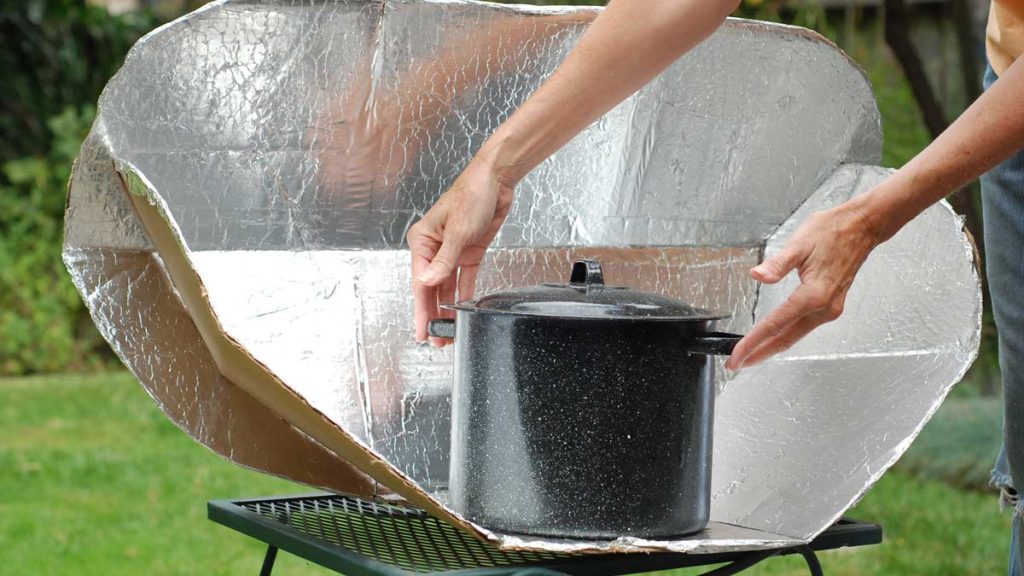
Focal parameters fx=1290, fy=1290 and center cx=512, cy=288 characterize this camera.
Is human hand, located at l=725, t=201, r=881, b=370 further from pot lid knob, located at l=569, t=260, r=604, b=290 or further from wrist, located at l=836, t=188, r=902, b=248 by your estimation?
pot lid knob, located at l=569, t=260, r=604, b=290

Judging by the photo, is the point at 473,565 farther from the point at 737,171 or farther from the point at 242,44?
the point at 737,171

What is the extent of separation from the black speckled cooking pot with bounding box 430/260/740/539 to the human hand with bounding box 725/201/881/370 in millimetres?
39

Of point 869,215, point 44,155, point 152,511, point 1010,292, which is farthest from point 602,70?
point 44,155

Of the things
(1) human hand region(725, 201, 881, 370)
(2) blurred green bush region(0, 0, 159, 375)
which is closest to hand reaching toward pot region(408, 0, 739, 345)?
(1) human hand region(725, 201, 881, 370)

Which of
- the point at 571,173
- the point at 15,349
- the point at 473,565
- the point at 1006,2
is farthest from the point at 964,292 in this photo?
the point at 15,349

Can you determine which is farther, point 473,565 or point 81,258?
point 81,258

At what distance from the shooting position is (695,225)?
6.12 feet

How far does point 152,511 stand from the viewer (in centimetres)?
358

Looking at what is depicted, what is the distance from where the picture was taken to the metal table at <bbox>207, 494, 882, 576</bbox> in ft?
4.07

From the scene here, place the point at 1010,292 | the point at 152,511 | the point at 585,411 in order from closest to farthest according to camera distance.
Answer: the point at 585,411, the point at 1010,292, the point at 152,511

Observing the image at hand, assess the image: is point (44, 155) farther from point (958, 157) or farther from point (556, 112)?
point (958, 157)

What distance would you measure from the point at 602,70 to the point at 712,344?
1.18 feet

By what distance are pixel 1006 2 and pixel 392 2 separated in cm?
75

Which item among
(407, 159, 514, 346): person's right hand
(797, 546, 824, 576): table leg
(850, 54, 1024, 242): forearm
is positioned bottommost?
(797, 546, 824, 576): table leg
